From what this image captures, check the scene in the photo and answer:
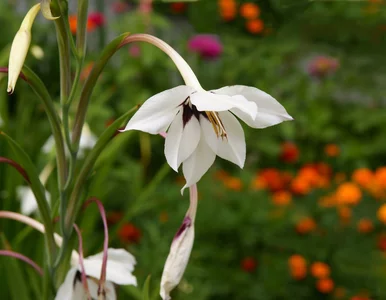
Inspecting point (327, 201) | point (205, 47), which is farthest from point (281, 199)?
point (205, 47)

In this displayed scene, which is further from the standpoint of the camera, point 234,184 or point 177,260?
point 234,184

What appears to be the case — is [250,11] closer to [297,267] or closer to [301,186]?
[301,186]

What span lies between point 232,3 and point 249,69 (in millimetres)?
715

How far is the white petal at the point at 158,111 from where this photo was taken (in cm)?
56

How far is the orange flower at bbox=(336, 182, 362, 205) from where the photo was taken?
81.8 inches

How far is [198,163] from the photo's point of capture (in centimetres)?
63

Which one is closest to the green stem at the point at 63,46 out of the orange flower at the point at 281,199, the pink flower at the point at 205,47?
the orange flower at the point at 281,199

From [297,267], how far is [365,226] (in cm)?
29

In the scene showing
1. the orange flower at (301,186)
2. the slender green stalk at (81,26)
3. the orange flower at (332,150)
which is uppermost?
the slender green stalk at (81,26)

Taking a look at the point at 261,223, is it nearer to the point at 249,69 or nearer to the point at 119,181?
the point at 119,181

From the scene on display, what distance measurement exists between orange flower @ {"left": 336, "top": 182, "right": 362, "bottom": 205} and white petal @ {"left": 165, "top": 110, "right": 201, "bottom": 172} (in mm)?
1539

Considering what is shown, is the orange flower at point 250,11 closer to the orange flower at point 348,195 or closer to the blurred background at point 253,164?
the blurred background at point 253,164

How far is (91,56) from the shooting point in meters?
2.49

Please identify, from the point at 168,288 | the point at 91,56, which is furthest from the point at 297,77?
the point at 168,288
